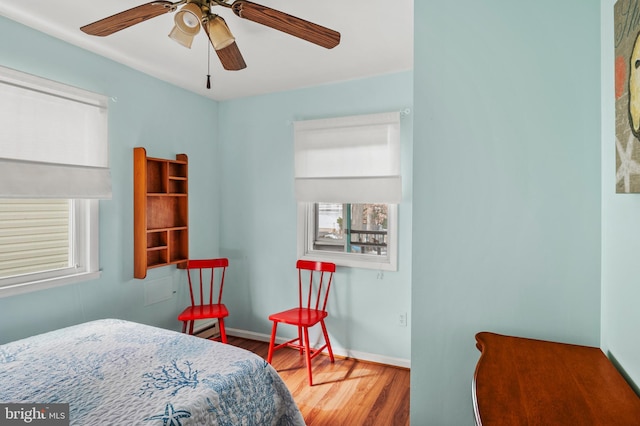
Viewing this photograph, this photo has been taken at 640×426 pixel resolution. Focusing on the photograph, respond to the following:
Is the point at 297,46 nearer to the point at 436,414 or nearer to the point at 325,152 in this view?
the point at 325,152

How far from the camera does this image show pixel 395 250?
3.05 metres

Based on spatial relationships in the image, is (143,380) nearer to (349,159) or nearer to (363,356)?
(363,356)

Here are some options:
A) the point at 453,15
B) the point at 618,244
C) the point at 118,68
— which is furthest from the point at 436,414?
the point at 118,68

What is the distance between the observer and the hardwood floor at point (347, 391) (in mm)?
2346

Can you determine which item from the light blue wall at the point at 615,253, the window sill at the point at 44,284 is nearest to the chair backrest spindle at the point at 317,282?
the window sill at the point at 44,284

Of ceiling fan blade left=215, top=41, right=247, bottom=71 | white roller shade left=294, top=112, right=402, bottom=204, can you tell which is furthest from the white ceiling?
white roller shade left=294, top=112, right=402, bottom=204

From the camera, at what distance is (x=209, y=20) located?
165cm

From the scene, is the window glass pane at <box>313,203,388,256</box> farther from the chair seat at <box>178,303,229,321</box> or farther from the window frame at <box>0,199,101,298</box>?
the window frame at <box>0,199,101,298</box>

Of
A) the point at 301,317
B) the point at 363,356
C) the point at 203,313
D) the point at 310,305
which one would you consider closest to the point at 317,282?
the point at 310,305

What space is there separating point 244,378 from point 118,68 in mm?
2629

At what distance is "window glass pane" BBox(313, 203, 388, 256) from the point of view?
3238mm

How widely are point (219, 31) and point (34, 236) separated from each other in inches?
77.7

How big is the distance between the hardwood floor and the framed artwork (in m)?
1.99

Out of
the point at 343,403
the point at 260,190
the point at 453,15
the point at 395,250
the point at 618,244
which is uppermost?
the point at 453,15
